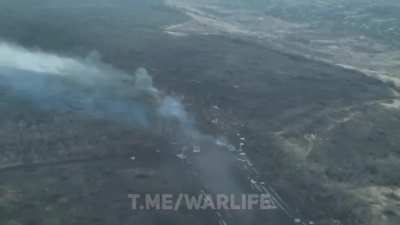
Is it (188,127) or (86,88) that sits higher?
(86,88)

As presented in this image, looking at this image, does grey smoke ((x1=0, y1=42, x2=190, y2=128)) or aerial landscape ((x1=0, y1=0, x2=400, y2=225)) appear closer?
aerial landscape ((x1=0, y1=0, x2=400, y2=225))

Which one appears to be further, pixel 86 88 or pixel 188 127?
pixel 86 88

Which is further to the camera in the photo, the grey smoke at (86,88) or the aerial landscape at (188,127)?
the grey smoke at (86,88)

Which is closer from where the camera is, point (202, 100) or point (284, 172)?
point (284, 172)

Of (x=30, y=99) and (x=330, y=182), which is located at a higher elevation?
(x=30, y=99)

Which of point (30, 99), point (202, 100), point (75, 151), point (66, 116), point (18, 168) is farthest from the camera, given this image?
point (202, 100)

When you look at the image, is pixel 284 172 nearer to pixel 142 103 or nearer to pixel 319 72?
pixel 142 103

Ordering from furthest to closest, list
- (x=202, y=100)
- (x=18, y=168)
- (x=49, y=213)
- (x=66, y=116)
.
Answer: (x=202, y=100)
(x=66, y=116)
(x=18, y=168)
(x=49, y=213)

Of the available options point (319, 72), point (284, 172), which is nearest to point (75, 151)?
point (284, 172)
